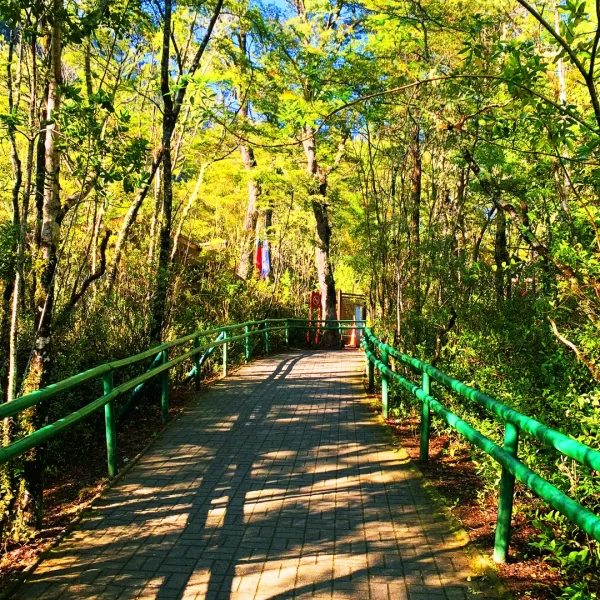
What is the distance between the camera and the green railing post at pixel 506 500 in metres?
3.50

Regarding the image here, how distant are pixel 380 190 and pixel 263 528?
6.35 metres

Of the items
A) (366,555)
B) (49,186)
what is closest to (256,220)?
(49,186)

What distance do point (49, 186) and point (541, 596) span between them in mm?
4677

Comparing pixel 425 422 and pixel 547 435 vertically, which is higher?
pixel 547 435

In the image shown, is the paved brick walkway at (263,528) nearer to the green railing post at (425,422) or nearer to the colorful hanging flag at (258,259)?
the green railing post at (425,422)

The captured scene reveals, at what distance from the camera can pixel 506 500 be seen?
3.51m

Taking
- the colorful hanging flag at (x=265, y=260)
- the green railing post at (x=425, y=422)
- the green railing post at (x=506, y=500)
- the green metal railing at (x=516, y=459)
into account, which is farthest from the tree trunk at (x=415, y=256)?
the colorful hanging flag at (x=265, y=260)

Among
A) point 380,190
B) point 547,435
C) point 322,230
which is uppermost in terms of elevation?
point 322,230

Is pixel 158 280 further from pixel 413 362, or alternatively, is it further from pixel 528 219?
pixel 528 219

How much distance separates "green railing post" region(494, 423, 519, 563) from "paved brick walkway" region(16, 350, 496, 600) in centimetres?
27

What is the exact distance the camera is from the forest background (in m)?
4.26

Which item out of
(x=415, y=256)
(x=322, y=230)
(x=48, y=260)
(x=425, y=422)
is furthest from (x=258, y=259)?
(x=48, y=260)

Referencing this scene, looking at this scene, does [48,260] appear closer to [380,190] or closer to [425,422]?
[425,422]

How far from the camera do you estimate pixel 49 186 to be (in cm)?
468
